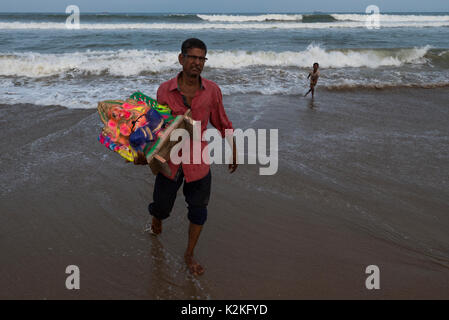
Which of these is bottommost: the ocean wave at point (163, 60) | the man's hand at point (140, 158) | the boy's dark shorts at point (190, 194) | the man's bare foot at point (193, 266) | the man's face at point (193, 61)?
the man's bare foot at point (193, 266)

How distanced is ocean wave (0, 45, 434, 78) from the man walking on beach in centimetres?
947

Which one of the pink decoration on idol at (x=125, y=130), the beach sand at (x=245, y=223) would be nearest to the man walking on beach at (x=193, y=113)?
the pink decoration on idol at (x=125, y=130)

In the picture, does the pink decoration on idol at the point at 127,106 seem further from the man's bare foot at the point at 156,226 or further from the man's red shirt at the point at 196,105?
the man's bare foot at the point at 156,226

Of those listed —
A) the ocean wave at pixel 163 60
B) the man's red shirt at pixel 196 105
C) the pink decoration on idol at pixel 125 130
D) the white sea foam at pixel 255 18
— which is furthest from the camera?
the white sea foam at pixel 255 18

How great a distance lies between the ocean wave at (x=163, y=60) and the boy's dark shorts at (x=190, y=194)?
945 cm

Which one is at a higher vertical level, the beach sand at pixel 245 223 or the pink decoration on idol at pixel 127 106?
the pink decoration on idol at pixel 127 106

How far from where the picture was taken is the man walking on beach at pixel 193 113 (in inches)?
84.6

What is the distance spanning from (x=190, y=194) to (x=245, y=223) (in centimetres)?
93

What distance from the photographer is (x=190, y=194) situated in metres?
2.38

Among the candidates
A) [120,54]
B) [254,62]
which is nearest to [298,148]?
[254,62]

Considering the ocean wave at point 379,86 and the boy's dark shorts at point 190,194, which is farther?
the ocean wave at point 379,86

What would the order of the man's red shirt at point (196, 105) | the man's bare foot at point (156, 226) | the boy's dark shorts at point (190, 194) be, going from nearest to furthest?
1. the man's red shirt at point (196, 105)
2. the boy's dark shorts at point (190, 194)
3. the man's bare foot at point (156, 226)

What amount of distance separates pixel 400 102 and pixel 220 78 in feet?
17.0
